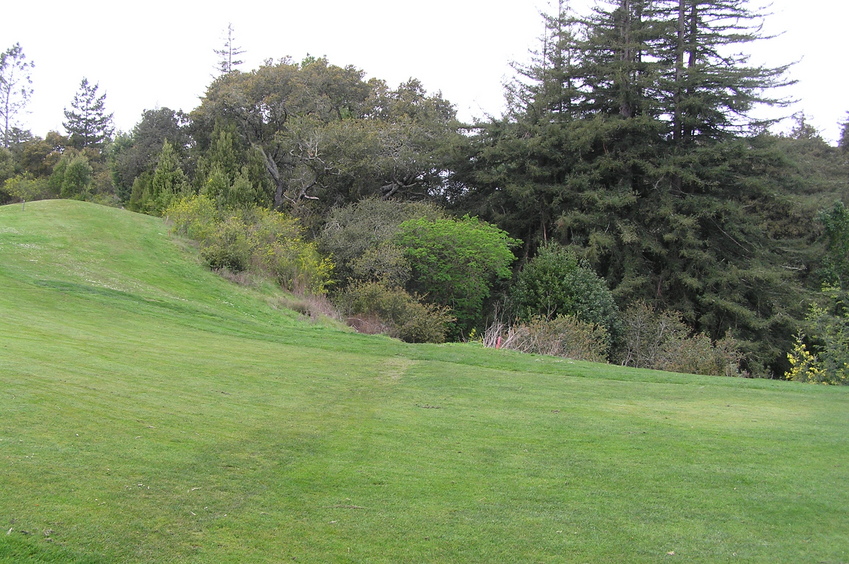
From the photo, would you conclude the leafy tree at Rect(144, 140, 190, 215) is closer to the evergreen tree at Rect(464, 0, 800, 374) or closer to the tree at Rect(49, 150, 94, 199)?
the tree at Rect(49, 150, 94, 199)

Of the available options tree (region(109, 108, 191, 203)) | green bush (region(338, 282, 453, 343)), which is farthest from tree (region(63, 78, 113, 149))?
green bush (region(338, 282, 453, 343))

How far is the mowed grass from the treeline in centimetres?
1347

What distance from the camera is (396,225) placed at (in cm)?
3241

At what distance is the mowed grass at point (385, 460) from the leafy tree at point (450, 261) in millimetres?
16180

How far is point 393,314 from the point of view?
24.7m

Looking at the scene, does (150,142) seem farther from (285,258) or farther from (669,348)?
(669,348)

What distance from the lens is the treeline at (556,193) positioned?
2902 centimetres

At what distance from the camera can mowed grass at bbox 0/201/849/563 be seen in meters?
5.17

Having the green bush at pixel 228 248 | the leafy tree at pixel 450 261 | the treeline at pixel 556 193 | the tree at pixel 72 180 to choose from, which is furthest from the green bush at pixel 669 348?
the tree at pixel 72 180

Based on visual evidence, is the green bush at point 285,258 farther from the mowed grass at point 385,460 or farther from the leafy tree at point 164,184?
the mowed grass at point 385,460

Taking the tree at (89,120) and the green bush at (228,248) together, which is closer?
the green bush at (228,248)

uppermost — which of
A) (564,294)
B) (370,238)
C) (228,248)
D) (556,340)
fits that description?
(370,238)

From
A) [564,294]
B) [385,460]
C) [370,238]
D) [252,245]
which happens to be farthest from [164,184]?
[385,460]

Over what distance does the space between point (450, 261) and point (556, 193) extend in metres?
10.1
